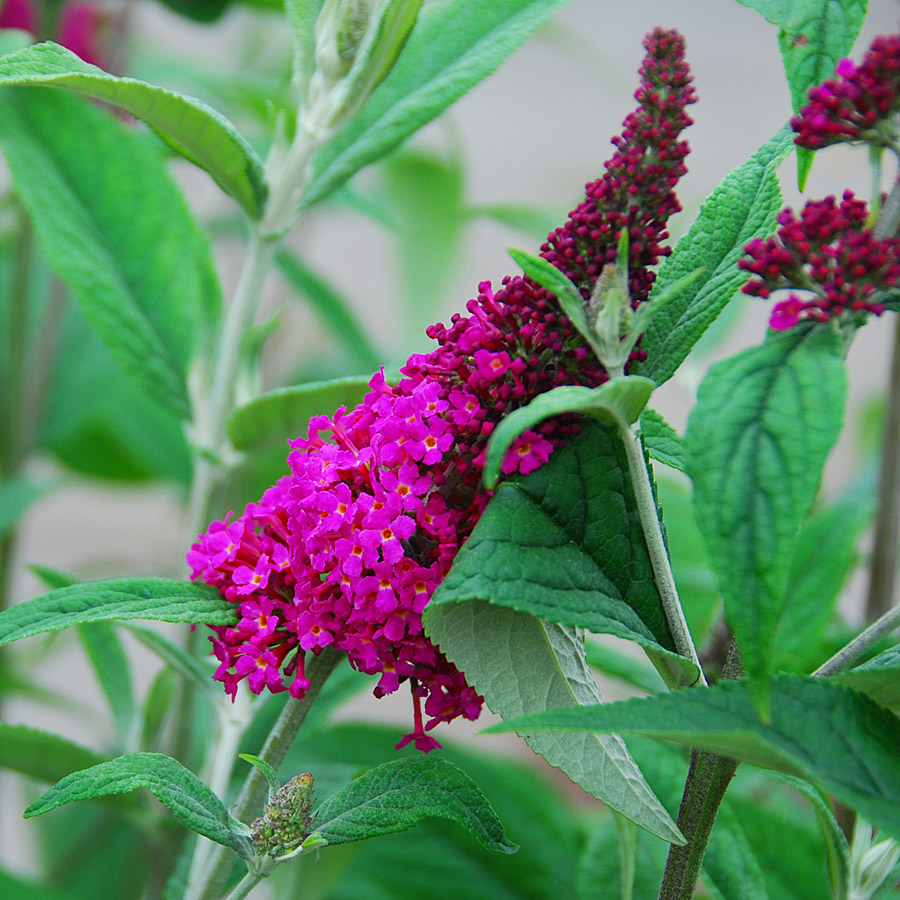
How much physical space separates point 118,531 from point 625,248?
6.30 feet

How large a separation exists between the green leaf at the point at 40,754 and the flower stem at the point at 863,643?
1.18 ft

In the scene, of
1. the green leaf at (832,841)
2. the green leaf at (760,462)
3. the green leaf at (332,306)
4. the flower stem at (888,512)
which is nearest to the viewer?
the green leaf at (760,462)

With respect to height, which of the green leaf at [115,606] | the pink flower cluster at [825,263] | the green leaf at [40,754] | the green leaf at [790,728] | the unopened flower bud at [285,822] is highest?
the pink flower cluster at [825,263]

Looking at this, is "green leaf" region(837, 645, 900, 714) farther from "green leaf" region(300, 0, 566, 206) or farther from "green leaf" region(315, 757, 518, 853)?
"green leaf" region(300, 0, 566, 206)

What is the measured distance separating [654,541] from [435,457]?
0.08 meters

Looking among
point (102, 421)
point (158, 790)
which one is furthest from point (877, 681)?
point (102, 421)

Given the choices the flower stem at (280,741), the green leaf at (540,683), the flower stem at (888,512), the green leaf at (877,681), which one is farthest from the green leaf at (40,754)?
the flower stem at (888,512)

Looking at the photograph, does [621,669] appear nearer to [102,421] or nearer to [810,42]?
[810,42]


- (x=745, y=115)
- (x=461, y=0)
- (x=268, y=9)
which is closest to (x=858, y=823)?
(x=461, y=0)

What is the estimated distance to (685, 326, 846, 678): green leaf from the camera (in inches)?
10.3

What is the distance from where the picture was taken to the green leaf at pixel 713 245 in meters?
0.36

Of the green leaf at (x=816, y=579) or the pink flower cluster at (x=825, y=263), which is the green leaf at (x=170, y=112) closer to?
the pink flower cluster at (x=825, y=263)

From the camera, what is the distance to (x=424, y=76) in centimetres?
56

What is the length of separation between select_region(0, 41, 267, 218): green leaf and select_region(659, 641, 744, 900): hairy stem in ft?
1.05
